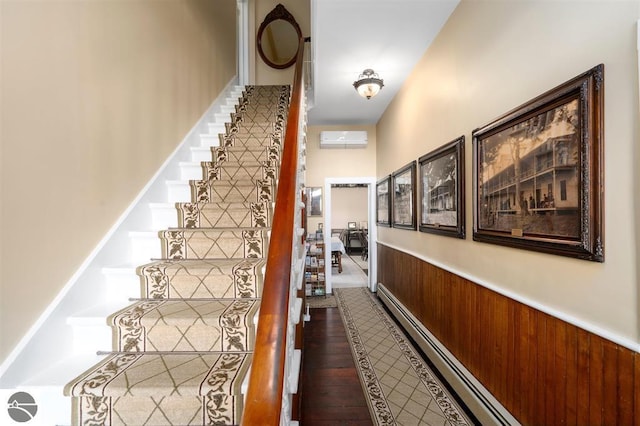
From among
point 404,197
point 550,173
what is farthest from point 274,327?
point 404,197

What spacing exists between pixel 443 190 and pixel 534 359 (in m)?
1.38

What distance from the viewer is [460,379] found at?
2119 mm

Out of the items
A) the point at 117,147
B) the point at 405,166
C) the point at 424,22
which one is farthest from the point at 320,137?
the point at 117,147

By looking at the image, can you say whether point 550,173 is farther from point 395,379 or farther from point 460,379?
point 395,379

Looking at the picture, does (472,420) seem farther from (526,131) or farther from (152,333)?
(152,333)

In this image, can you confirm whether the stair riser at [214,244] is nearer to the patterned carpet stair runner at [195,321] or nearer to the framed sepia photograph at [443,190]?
the patterned carpet stair runner at [195,321]

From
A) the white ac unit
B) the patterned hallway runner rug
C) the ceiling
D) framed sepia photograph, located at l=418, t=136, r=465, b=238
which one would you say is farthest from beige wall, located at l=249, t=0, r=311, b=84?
the patterned hallway runner rug

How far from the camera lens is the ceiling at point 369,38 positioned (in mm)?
2121

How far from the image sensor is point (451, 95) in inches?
90.2

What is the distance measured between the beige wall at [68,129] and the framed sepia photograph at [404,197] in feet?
8.17

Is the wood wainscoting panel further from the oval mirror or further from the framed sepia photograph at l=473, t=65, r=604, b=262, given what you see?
the oval mirror

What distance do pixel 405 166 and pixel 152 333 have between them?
9.80 feet

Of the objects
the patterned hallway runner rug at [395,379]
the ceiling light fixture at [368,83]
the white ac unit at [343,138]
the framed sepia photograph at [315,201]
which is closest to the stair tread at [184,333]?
the patterned hallway runner rug at [395,379]
